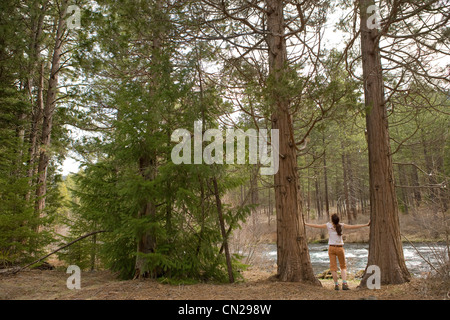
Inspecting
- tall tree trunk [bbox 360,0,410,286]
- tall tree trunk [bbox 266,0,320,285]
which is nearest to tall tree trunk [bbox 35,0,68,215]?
tall tree trunk [bbox 266,0,320,285]

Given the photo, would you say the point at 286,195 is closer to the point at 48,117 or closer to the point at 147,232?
the point at 147,232

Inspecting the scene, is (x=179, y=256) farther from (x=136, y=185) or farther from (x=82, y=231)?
(x=82, y=231)

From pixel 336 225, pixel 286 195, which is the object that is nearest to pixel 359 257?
pixel 336 225

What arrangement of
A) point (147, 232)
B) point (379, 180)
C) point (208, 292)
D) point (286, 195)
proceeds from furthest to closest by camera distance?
point (286, 195), point (379, 180), point (147, 232), point (208, 292)

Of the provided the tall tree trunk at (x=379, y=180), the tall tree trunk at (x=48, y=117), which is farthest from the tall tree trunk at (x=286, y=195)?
the tall tree trunk at (x=48, y=117)

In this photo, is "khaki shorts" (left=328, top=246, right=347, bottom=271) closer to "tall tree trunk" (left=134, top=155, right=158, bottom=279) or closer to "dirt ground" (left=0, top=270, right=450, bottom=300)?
"dirt ground" (left=0, top=270, right=450, bottom=300)

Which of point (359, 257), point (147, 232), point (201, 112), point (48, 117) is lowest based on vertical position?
point (359, 257)

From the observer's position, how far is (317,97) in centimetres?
486

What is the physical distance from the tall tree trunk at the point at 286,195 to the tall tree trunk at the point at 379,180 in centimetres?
131

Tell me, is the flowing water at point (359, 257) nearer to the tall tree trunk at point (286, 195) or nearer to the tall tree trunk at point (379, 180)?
the tall tree trunk at point (379, 180)

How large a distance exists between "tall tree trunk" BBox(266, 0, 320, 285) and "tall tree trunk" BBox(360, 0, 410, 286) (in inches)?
51.5

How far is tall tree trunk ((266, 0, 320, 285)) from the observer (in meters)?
5.62

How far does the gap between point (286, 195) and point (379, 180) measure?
1.90 metres

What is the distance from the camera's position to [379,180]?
5676 mm
